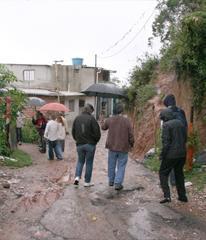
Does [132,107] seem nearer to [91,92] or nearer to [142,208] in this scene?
[91,92]

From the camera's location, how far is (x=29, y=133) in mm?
21609

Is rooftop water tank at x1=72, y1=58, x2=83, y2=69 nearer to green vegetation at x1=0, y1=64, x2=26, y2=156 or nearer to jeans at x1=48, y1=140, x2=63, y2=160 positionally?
green vegetation at x1=0, y1=64, x2=26, y2=156

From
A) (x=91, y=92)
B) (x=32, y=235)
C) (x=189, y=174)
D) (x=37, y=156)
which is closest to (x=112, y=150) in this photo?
(x=189, y=174)

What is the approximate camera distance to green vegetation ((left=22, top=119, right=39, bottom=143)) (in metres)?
21.4

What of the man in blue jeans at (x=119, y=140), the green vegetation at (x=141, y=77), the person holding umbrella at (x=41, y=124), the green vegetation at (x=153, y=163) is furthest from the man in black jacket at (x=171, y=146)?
the green vegetation at (x=141, y=77)

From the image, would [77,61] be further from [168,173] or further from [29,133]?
[168,173]

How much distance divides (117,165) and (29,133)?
42.2ft

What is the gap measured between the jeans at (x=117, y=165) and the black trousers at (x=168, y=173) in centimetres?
→ 113

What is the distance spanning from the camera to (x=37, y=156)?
16.4 metres

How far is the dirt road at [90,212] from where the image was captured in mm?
6539

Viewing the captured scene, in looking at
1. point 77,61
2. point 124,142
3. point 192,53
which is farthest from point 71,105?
point 124,142

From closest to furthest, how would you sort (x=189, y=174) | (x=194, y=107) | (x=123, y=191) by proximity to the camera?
(x=123, y=191)
(x=189, y=174)
(x=194, y=107)

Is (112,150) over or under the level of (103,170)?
over

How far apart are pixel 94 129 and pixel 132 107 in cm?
1095
